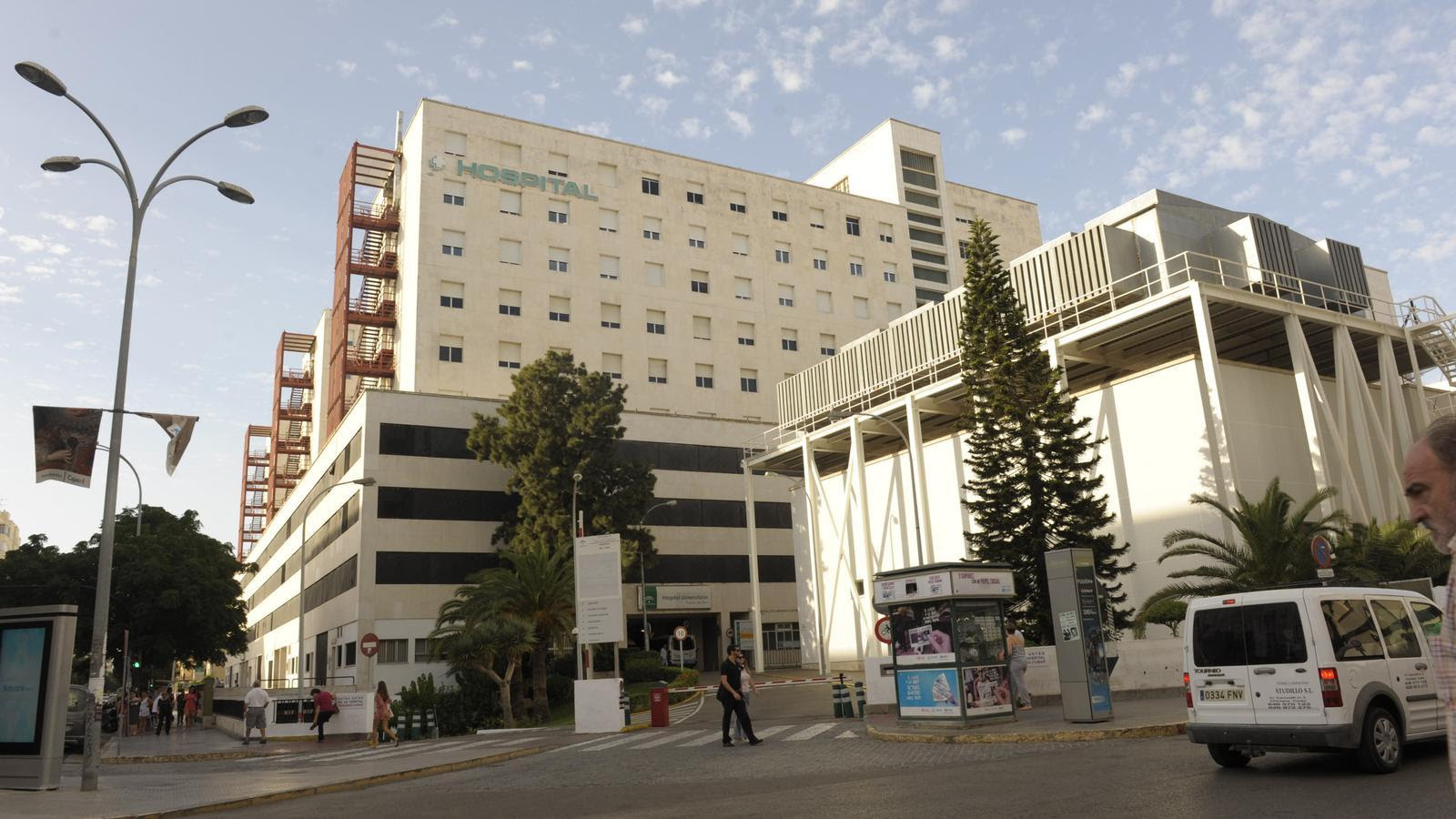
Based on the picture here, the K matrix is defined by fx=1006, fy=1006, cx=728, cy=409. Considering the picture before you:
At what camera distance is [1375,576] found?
76.2ft

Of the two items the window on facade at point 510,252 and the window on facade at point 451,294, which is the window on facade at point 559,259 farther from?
the window on facade at point 451,294

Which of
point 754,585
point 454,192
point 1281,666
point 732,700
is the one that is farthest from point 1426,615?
point 454,192

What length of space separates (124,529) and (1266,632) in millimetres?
53718

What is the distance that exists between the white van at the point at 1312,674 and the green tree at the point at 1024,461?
17552 millimetres

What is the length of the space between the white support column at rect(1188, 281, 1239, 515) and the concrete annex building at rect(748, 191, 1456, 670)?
50mm

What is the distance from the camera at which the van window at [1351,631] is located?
977cm

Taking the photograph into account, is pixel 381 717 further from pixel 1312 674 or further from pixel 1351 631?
pixel 1351 631

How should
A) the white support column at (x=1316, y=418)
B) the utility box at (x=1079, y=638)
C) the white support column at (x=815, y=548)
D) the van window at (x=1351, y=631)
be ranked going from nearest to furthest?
1. the van window at (x=1351, y=631)
2. the utility box at (x=1079, y=638)
3. the white support column at (x=1316, y=418)
4. the white support column at (x=815, y=548)

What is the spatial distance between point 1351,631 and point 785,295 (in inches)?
2188

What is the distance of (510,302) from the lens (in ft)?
183

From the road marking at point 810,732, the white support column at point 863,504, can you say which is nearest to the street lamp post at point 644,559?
the white support column at point 863,504

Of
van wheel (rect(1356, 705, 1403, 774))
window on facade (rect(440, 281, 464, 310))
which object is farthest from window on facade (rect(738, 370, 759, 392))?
van wheel (rect(1356, 705, 1403, 774))

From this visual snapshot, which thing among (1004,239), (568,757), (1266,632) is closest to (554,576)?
(568,757)

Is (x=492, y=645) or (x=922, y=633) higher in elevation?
(x=492, y=645)
